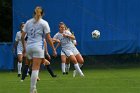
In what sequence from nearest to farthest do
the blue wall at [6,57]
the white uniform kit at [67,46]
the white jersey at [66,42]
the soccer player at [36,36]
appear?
1. the soccer player at [36,36]
2. the white uniform kit at [67,46]
3. the white jersey at [66,42]
4. the blue wall at [6,57]

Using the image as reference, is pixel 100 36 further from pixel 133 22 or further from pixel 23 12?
pixel 23 12

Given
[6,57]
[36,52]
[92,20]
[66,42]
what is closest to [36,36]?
[36,52]

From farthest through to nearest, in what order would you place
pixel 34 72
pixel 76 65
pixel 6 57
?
1. pixel 6 57
2. pixel 76 65
3. pixel 34 72

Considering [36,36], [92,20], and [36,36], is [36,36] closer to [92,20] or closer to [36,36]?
[36,36]

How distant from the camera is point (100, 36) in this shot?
1111 inches

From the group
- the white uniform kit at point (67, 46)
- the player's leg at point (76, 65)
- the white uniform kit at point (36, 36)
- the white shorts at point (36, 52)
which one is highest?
Result: the white uniform kit at point (36, 36)

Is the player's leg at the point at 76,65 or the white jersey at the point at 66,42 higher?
the white jersey at the point at 66,42

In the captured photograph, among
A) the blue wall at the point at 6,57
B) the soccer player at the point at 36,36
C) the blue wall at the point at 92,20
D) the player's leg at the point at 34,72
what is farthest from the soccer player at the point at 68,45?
the player's leg at the point at 34,72

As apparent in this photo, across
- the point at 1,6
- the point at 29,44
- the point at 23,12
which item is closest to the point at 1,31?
the point at 1,6

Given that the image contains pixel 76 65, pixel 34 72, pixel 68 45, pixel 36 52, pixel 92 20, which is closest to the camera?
pixel 34 72

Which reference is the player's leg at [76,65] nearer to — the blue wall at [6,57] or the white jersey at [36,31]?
the white jersey at [36,31]

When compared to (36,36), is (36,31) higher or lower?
higher

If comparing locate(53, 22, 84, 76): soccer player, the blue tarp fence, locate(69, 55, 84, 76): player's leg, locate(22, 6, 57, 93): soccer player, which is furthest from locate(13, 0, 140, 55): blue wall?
locate(22, 6, 57, 93): soccer player

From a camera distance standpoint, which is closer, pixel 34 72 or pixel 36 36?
pixel 34 72
